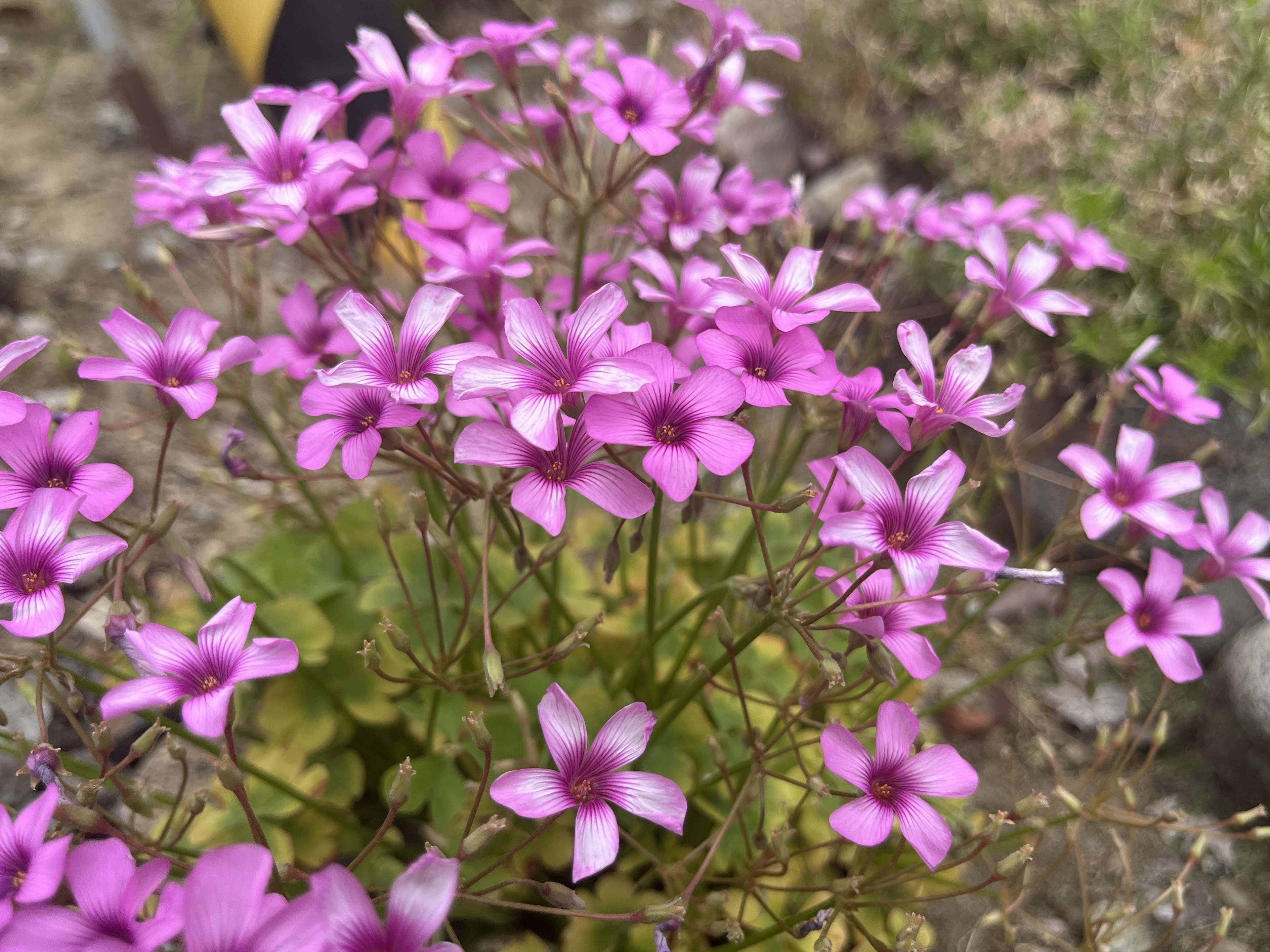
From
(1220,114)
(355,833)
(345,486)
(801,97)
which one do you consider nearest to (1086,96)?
(1220,114)

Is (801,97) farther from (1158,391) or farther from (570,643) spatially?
(570,643)

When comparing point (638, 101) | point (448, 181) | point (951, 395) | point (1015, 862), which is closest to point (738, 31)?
point (638, 101)

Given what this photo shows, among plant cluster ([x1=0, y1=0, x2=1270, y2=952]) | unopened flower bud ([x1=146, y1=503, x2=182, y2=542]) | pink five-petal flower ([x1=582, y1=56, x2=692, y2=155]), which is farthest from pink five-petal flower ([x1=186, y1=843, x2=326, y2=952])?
pink five-petal flower ([x1=582, y1=56, x2=692, y2=155])

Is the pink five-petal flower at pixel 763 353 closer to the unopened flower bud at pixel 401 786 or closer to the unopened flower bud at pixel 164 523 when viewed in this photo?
the unopened flower bud at pixel 401 786

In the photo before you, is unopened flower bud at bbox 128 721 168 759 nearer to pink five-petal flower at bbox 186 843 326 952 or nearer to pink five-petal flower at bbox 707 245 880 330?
pink five-petal flower at bbox 186 843 326 952

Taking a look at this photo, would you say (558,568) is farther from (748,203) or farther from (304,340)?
(748,203)

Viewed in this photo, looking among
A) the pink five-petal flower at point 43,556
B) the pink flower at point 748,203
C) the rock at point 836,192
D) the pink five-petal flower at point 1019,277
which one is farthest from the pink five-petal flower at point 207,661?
the rock at point 836,192
